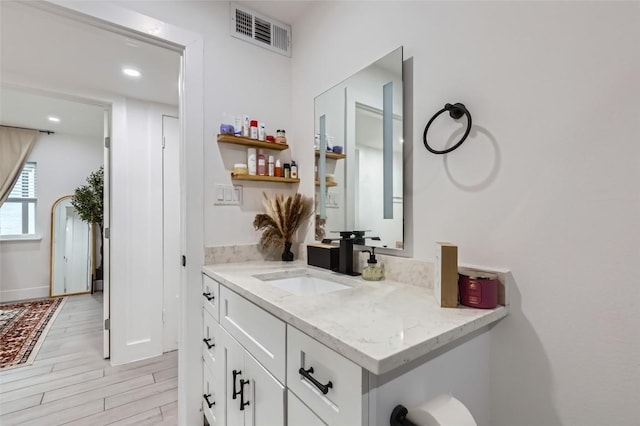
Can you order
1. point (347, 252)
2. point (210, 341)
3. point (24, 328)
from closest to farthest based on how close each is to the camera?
1. point (347, 252)
2. point (210, 341)
3. point (24, 328)

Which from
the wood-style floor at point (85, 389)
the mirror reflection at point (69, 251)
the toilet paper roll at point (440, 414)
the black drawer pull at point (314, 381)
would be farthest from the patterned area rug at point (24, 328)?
the toilet paper roll at point (440, 414)

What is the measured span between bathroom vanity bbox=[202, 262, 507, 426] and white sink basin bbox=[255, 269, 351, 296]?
0.09 metres

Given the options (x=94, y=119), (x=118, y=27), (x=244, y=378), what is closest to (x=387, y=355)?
(x=244, y=378)

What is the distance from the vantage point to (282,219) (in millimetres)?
1790

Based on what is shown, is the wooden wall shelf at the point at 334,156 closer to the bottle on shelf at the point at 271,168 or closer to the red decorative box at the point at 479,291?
the bottle on shelf at the point at 271,168

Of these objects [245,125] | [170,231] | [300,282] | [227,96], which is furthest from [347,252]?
[170,231]

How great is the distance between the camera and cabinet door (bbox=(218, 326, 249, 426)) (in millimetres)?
1124

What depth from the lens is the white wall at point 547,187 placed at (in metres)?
0.72

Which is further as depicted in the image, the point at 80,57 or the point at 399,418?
the point at 80,57

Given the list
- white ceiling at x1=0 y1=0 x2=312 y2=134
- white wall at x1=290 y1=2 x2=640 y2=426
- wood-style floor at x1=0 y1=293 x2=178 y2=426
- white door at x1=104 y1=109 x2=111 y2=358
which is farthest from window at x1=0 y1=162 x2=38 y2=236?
white wall at x1=290 y1=2 x2=640 y2=426

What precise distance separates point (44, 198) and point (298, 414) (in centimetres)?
550

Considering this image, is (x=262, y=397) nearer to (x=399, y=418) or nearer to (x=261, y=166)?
(x=399, y=418)

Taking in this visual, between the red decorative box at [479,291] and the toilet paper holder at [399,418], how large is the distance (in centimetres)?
41

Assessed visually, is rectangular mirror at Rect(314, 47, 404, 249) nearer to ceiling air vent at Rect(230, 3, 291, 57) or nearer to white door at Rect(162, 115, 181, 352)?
ceiling air vent at Rect(230, 3, 291, 57)
